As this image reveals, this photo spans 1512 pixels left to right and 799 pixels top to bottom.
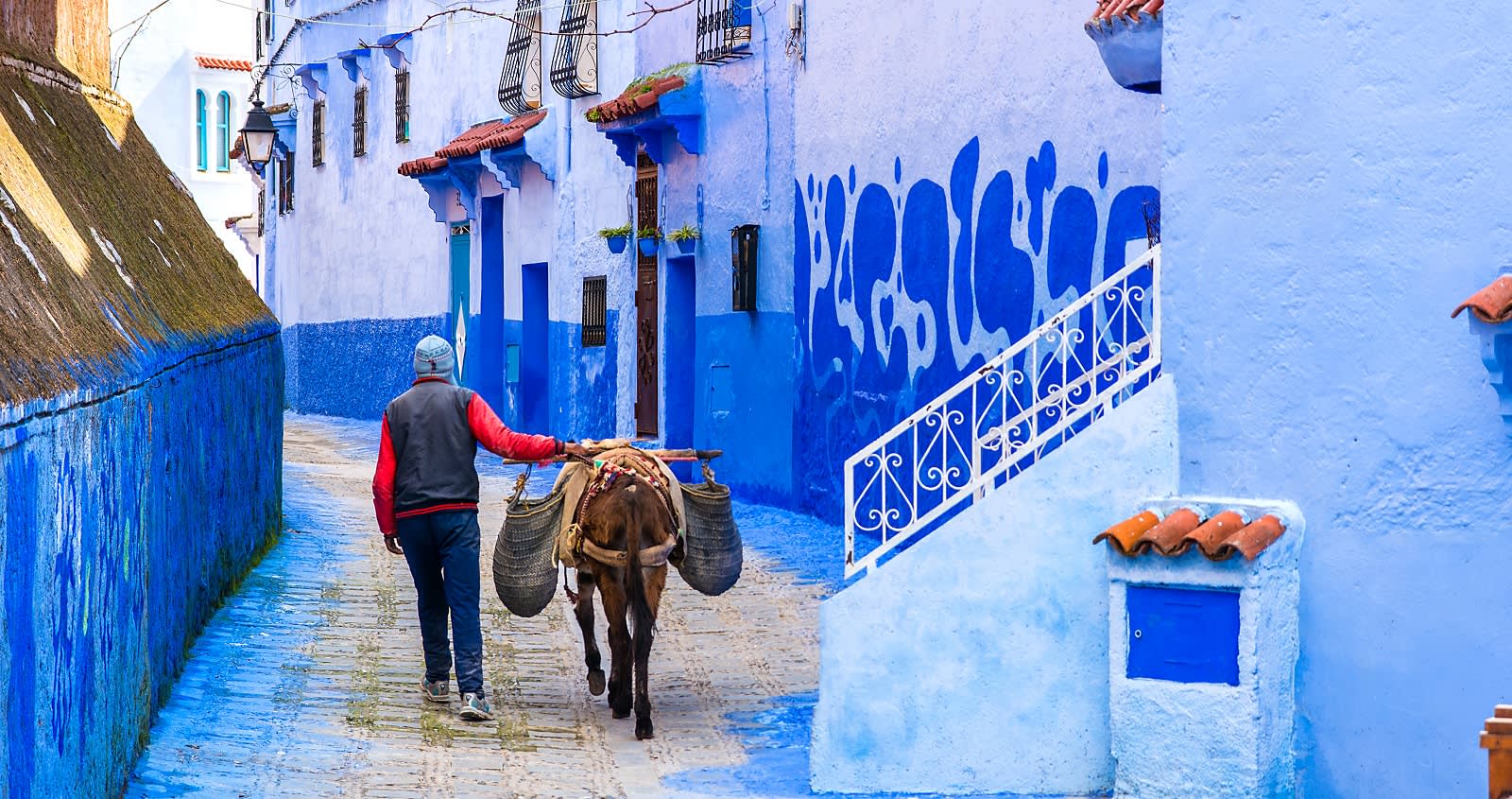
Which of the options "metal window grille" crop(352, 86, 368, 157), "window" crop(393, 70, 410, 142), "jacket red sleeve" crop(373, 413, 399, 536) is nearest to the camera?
"jacket red sleeve" crop(373, 413, 399, 536)

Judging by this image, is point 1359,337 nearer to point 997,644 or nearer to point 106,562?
point 997,644

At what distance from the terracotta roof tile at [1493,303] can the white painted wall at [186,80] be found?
4000 centimetres

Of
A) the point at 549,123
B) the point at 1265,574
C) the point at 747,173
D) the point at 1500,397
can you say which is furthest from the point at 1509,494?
the point at 549,123

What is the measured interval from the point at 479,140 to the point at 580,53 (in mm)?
3004

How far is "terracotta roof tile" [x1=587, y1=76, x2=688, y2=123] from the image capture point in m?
19.1

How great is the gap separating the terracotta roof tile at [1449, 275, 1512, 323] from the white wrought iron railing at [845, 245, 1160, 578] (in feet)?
5.18

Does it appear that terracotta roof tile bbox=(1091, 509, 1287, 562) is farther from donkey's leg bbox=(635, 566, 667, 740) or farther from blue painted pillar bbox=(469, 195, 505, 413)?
blue painted pillar bbox=(469, 195, 505, 413)

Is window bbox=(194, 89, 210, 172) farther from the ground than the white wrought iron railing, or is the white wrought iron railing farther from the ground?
window bbox=(194, 89, 210, 172)

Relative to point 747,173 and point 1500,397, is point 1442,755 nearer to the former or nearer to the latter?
point 1500,397

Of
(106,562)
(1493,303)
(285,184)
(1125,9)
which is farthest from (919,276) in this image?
(285,184)

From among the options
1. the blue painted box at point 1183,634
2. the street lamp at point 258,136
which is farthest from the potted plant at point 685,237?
the blue painted box at point 1183,634

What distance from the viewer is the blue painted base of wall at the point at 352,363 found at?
30.0m

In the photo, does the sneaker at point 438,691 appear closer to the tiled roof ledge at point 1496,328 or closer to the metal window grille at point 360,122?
the tiled roof ledge at point 1496,328

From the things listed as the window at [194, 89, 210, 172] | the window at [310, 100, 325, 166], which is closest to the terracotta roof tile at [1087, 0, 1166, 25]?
the window at [310, 100, 325, 166]
